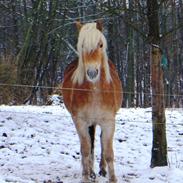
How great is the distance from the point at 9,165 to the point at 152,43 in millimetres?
2614

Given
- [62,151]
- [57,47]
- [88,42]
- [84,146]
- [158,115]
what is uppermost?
[57,47]

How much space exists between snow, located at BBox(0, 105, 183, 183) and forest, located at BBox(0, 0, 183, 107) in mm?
1615

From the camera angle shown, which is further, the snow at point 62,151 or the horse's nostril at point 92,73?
the snow at point 62,151

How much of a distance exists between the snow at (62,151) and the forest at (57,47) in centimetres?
162

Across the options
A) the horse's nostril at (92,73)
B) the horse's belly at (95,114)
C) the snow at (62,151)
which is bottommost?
the snow at (62,151)

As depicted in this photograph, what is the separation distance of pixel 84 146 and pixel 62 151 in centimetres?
176

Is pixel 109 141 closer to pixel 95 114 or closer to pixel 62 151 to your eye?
pixel 95 114

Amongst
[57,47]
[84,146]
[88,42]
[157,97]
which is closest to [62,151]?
[84,146]

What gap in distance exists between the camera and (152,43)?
652 cm

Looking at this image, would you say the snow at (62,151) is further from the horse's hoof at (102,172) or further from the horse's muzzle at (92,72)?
the horse's muzzle at (92,72)

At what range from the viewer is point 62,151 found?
293 inches

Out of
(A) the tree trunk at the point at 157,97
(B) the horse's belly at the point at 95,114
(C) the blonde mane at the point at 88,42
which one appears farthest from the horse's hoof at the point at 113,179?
(C) the blonde mane at the point at 88,42

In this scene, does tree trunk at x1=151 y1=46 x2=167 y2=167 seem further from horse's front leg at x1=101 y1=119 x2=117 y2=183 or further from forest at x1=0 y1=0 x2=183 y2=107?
horse's front leg at x1=101 y1=119 x2=117 y2=183

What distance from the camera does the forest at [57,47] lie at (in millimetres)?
14891
